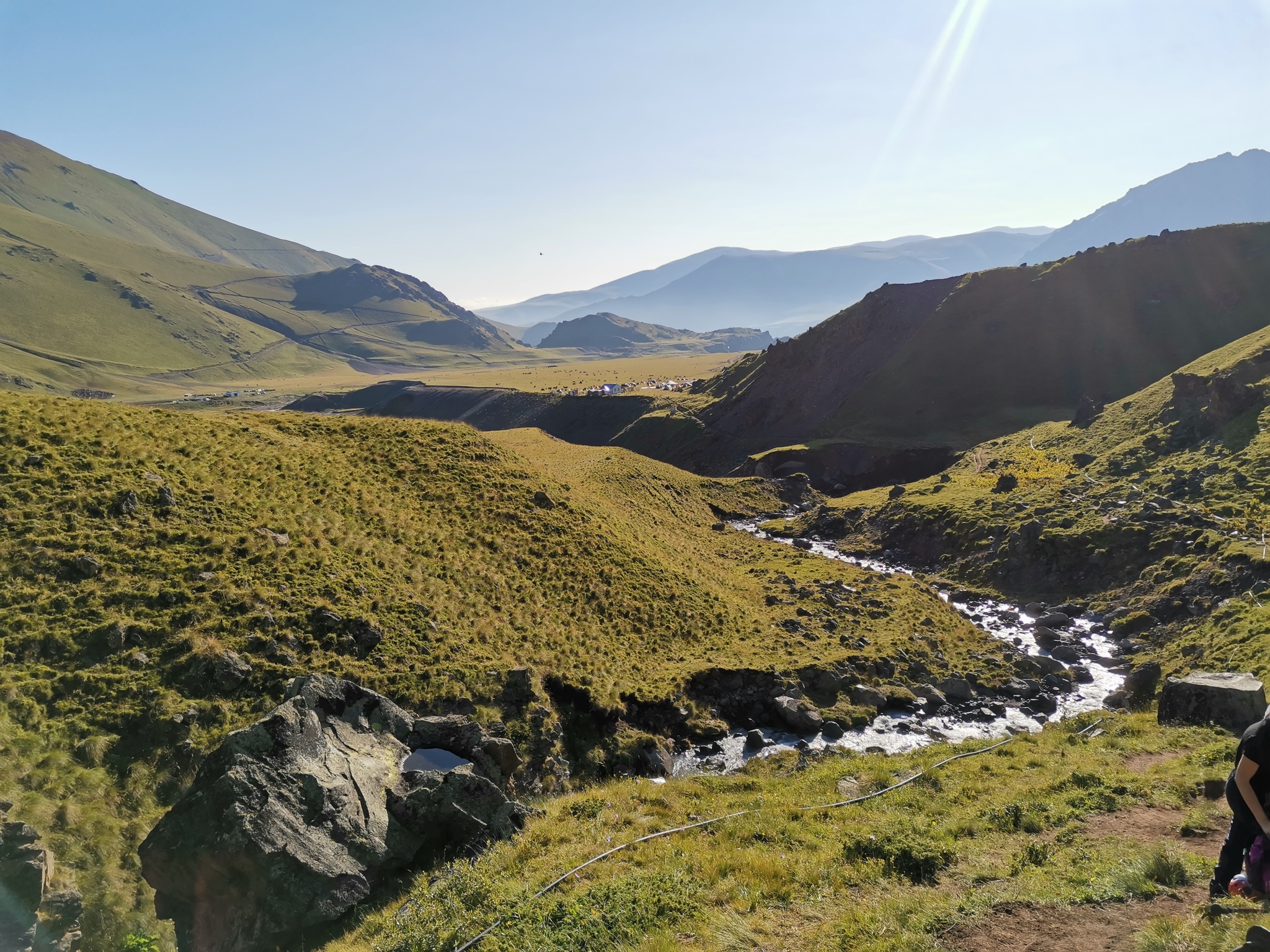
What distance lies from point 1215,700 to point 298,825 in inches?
1089

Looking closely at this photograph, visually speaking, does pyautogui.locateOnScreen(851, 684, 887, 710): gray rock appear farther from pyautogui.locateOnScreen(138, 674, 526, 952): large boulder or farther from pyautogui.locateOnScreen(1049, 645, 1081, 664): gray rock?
pyautogui.locateOnScreen(138, 674, 526, 952): large boulder

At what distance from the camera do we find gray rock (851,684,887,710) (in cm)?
2936

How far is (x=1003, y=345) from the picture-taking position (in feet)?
328

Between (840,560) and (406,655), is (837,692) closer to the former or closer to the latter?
(406,655)

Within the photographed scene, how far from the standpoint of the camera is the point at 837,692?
99.0 ft

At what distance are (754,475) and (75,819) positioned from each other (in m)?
75.9

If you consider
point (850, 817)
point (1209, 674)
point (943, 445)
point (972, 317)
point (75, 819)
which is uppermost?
point (972, 317)

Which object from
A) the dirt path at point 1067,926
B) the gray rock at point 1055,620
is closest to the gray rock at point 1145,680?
the gray rock at point 1055,620

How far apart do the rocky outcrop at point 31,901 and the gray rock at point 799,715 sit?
79.5ft

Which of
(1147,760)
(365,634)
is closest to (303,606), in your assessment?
(365,634)

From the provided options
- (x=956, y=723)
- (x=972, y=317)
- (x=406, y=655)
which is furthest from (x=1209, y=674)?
(x=972, y=317)

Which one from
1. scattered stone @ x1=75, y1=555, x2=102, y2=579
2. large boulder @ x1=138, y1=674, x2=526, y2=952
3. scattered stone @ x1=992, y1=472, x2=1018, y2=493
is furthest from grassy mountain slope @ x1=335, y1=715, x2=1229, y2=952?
scattered stone @ x1=992, y1=472, x2=1018, y2=493

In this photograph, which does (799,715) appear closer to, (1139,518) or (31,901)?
(31,901)

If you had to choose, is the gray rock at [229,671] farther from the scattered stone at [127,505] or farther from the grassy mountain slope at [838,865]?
the grassy mountain slope at [838,865]
